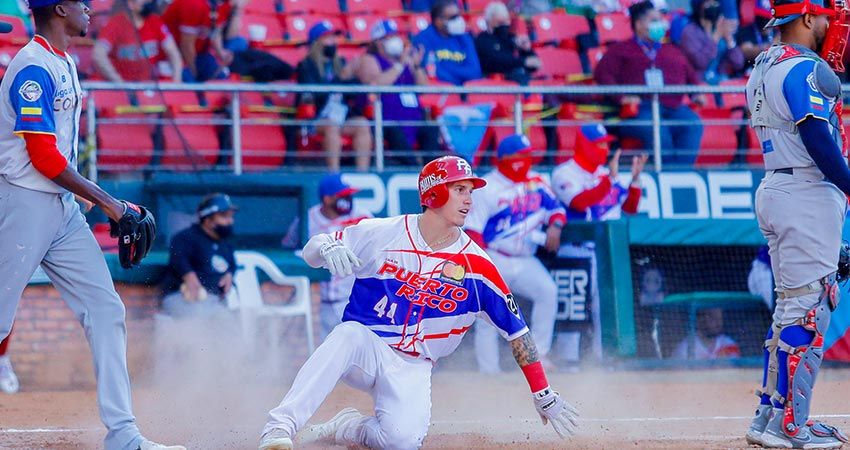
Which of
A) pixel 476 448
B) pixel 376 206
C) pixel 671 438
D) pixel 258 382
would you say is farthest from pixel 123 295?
pixel 671 438

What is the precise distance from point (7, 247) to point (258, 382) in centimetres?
501

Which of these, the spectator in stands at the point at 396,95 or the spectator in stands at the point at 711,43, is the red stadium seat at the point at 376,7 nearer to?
the spectator in stands at the point at 396,95

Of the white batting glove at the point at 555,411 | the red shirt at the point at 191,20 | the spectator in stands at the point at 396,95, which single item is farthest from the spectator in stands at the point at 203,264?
the white batting glove at the point at 555,411

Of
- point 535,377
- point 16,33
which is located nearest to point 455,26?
point 16,33

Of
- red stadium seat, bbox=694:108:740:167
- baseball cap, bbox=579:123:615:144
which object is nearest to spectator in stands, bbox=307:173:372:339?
baseball cap, bbox=579:123:615:144

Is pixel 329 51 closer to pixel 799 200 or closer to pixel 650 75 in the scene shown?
pixel 650 75

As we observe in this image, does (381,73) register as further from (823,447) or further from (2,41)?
(823,447)

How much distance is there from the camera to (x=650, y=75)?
13.2 meters

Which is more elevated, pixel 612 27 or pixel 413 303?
pixel 612 27

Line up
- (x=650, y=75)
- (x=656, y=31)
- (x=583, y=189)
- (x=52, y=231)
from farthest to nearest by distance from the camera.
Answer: (x=656, y=31) < (x=650, y=75) < (x=583, y=189) < (x=52, y=231)

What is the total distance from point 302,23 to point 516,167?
13.1 ft

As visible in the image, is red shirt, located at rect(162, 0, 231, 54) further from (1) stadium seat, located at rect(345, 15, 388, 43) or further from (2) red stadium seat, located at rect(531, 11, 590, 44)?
(2) red stadium seat, located at rect(531, 11, 590, 44)

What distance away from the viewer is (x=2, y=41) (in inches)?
444

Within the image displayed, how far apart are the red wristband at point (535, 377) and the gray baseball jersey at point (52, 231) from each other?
6.46 feet
